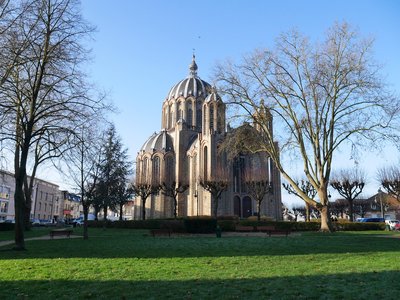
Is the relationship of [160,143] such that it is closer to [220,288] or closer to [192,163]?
[192,163]

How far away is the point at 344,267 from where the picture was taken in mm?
9430

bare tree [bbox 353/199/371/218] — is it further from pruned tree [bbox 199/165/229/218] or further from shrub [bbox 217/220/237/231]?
shrub [bbox 217/220/237/231]

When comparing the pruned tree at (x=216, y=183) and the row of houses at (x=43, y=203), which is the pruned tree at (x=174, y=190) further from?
the row of houses at (x=43, y=203)

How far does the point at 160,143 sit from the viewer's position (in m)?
64.1

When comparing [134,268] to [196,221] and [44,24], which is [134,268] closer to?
[44,24]

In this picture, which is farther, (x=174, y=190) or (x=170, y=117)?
(x=170, y=117)

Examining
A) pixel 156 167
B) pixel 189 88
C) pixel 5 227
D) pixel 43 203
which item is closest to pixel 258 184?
pixel 156 167

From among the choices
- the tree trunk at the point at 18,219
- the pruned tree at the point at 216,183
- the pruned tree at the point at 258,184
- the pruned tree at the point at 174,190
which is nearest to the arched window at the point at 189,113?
the pruned tree at the point at 216,183

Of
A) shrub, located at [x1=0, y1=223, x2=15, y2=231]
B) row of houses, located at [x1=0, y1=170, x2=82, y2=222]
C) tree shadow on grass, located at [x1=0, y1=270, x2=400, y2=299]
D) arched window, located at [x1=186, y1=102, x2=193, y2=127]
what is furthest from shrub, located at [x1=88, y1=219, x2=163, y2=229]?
tree shadow on grass, located at [x1=0, y1=270, x2=400, y2=299]

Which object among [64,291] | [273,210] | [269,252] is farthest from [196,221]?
[273,210]

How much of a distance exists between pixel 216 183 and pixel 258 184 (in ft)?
17.9

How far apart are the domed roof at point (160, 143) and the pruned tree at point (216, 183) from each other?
14.2m

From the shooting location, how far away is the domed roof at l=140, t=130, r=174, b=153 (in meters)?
63.0

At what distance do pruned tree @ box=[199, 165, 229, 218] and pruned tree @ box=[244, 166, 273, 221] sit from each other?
122 inches
